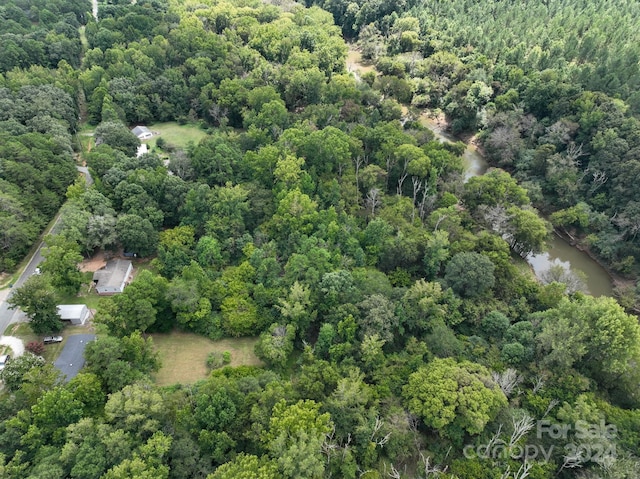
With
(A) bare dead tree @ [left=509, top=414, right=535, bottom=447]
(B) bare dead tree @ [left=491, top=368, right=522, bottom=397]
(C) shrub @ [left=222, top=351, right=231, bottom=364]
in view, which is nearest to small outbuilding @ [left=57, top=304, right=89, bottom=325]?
(C) shrub @ [left=222, top=351, right=231, bottom=364]

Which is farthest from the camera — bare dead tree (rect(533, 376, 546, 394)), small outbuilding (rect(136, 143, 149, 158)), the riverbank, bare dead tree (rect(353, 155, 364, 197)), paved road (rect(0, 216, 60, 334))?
small outbuilding (rect(136, 143, 149, 158))

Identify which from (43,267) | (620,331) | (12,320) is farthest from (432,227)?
(12,320)

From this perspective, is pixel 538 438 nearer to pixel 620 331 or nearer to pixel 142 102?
pixel 620 331

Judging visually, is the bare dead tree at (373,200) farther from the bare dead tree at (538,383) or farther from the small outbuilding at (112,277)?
the small outbuilding at (112,277)

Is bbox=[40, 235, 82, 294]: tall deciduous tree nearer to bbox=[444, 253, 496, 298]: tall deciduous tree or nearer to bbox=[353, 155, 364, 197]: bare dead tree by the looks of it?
bbox=[353, 155, 364, 197]: bare dead tree

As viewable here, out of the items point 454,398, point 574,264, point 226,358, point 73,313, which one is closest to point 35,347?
point 73,313

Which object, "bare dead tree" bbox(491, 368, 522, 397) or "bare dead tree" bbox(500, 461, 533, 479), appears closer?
"bare dead tree" bbox(500, 461, 533, 479)

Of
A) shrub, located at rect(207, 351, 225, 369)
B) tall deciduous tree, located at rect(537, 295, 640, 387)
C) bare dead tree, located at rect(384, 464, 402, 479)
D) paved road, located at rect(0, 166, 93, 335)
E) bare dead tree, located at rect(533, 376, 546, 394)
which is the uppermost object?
tall deciduous tree, located at rect(537, 295, 640, 387)
